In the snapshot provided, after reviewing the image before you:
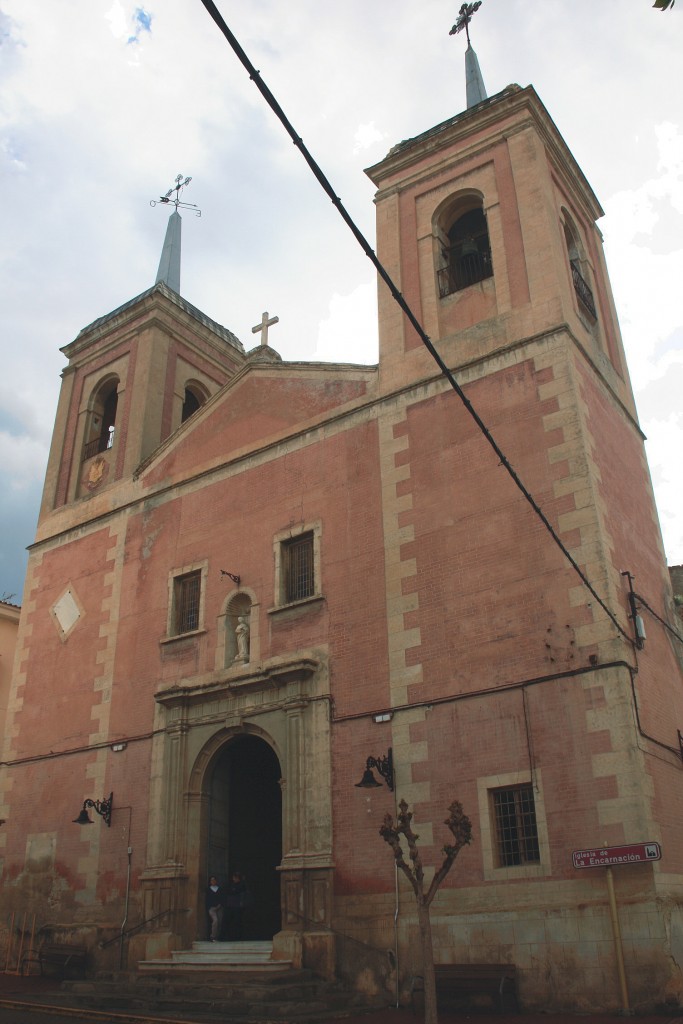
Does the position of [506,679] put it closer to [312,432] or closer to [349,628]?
[349,628]

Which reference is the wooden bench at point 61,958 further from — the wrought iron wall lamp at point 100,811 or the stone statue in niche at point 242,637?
the stone statue in niche at point 242,637

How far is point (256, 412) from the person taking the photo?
65.5 feet

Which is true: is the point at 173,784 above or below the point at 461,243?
below

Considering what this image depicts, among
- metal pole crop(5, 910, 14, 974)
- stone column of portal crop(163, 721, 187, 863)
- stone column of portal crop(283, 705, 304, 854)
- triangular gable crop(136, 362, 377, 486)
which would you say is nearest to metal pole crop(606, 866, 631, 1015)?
stone column of portal crop(283, 705, 304, 854)

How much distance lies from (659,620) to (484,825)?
15.9 feet

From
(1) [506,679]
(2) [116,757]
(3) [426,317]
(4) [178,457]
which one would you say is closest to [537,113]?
(3) [426,317]

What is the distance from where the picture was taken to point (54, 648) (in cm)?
2128

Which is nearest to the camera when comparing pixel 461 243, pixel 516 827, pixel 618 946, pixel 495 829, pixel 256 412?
pixel 618 946

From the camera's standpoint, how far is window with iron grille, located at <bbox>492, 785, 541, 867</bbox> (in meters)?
13.1

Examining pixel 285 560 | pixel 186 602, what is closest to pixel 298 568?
pixel 285 560

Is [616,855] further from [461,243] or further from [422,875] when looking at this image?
[461,243]

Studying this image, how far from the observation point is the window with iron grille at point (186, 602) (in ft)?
62.0

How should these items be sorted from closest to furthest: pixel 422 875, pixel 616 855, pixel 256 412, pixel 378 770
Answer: pixel 422 875
pixel 616 855
pixel 378 770
pixel 256 412

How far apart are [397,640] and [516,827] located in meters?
3.56
